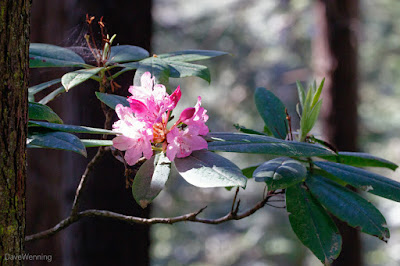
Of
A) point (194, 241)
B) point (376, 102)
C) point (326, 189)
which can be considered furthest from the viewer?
point (376, 102)

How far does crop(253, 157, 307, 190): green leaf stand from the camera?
0.71 meters

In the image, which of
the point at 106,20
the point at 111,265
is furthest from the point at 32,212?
the point at 106,20

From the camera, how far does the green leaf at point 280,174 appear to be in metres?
0.71

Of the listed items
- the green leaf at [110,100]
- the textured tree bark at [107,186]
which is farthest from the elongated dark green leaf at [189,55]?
the textured tree bark at [107,186]

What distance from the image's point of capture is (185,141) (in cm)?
68

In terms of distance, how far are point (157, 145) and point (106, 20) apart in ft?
3.20

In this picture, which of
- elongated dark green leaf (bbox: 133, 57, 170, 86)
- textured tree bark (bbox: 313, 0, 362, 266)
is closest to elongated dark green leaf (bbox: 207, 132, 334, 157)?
elongated dark green leaf (bbox: 133, 57, 170, 86)

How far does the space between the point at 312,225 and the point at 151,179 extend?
304mm

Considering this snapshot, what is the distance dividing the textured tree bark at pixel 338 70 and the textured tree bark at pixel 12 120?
304 cm

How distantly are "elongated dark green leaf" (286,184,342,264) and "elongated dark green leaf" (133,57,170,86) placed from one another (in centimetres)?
31

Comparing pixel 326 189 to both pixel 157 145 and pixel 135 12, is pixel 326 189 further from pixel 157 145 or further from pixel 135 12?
pixel 135 12

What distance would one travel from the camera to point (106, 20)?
1.60m

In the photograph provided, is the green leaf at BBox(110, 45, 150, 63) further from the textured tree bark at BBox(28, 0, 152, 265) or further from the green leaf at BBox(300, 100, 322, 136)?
the textured tree bark at BBox(28, 0, 152, 265)

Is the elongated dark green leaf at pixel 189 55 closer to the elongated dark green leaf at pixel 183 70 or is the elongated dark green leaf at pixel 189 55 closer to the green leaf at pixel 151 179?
the elongated dark green leaf at pixel 183 70
